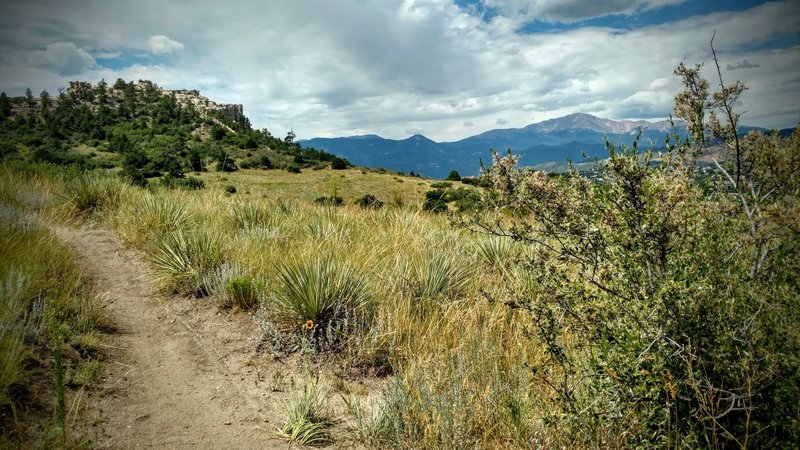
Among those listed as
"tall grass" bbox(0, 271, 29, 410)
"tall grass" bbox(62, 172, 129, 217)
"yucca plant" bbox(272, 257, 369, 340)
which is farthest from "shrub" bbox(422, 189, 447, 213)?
"tall grass" bbox(62, 172, 129, 217)

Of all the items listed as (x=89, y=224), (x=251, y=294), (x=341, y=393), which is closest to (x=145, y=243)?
(x=89, y=224)

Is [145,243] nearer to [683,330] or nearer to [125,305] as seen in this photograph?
[125,305]

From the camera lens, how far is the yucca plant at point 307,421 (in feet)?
10.8

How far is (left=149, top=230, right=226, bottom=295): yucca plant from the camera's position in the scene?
20.1ft

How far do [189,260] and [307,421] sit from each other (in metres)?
3.91

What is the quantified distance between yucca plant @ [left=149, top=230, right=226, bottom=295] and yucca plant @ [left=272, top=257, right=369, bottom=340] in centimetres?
174

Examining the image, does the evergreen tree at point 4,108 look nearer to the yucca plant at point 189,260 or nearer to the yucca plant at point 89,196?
the yucca plant at point 89,196

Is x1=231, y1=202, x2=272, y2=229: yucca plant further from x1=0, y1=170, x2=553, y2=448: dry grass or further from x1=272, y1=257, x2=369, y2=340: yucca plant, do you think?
x1=272, y1=257, x2=369, y2=340: yucca plant

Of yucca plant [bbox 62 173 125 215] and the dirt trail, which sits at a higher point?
yucca plant [bbox 62 173 125 215]

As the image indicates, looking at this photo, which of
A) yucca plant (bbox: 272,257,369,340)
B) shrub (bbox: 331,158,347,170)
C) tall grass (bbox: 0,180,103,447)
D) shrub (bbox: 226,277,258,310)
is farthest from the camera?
shrub (bbox: 331,158,347,170)

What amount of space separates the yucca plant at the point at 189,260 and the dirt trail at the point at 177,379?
27 cm

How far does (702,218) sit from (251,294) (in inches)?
197

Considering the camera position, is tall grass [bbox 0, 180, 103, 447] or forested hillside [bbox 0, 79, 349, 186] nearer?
tall grass [bbox 0, 180, 103, 447]

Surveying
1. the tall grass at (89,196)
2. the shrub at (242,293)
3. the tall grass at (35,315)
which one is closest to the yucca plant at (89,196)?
the tall grass at (89,196)
